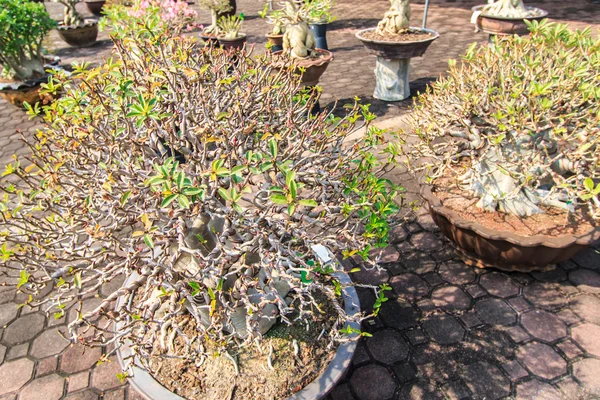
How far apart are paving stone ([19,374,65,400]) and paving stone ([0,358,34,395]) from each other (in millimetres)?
90

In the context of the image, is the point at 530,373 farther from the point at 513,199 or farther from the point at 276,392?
the point at 276,392

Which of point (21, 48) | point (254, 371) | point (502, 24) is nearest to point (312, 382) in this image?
point (254, 371)

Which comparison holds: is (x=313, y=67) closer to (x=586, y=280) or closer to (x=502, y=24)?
(x=502, y=24)

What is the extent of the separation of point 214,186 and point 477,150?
2.84m

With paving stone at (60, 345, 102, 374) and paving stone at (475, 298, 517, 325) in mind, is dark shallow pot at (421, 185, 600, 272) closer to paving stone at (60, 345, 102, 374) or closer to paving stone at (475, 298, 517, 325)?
paving stone at (475, 298, 517, 325)

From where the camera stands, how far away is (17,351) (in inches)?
139

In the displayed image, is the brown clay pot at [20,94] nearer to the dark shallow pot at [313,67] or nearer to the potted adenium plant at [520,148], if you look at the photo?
the dark shallow pot at [313,67]

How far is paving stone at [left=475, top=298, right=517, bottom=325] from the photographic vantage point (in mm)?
3447

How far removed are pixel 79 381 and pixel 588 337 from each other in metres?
4.15

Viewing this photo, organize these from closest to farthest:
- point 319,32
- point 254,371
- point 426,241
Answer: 1. point 254,371
2. point 426,241
3. point 319,32

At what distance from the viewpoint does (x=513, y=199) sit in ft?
12.2

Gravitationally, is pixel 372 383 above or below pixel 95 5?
below

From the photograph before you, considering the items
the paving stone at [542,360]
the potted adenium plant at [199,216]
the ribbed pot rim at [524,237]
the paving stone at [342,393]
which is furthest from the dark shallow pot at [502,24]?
the paving stone at [342,393]

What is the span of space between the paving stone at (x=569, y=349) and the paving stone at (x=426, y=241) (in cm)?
139
